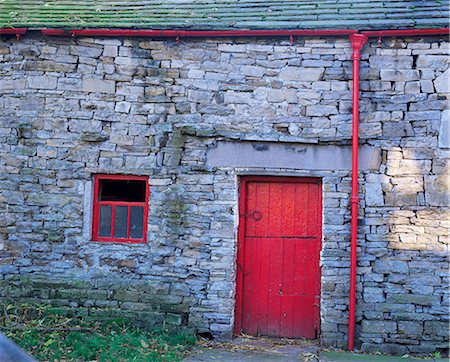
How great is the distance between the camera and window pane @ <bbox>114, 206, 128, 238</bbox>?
24.7 ft

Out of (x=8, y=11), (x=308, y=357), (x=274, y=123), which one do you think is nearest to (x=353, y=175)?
(x=274, y=123)

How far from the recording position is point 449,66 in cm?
701

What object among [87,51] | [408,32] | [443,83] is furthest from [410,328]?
[87,51]

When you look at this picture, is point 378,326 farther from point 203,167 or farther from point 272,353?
point 203,167

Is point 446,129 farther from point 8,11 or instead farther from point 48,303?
point 8,11

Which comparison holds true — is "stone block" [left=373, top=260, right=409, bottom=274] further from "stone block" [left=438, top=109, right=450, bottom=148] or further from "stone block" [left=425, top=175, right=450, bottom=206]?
"stone block" [left=438, top=109, right=450, bottom=148]

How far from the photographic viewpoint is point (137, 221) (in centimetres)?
752

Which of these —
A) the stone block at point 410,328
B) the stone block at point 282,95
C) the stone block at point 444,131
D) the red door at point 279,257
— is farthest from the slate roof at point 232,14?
the stone block at point 410,328

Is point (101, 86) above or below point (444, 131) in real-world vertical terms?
above

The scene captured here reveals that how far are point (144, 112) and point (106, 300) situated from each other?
95.7 inches

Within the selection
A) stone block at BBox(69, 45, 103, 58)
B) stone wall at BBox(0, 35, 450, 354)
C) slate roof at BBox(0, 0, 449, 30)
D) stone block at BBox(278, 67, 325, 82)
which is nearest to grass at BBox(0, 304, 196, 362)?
stone wall at BBox(0, 35, 450, 354)

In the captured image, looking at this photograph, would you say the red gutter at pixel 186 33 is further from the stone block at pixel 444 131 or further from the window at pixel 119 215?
the window at pixel 119 215

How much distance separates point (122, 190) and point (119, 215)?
334mm

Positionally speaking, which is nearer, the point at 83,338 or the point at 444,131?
the point at 83,338
